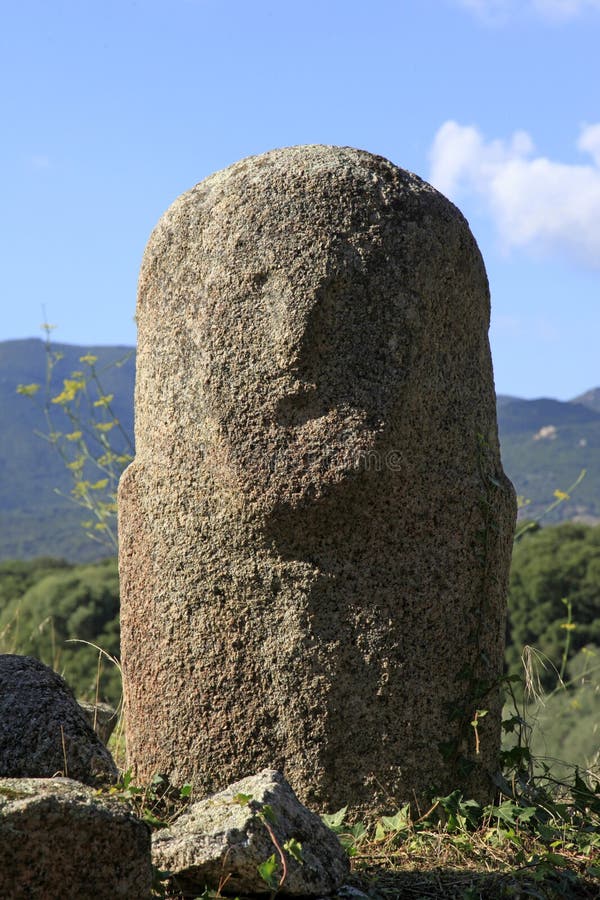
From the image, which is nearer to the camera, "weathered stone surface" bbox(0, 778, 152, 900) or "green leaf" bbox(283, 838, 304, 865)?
"weathered stone surface" bbox(0, 778, 152, 900)

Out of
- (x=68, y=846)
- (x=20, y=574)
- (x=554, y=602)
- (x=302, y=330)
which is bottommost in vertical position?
(x=554, y=602)

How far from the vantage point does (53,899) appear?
2.70 metres

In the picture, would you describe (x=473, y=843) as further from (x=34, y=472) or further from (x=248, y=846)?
(x=34, y=472)

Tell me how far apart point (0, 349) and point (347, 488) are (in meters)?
199

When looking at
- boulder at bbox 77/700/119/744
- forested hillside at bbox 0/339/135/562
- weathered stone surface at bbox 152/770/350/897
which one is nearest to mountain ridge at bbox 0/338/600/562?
forested hillside at bbox 0/339/135/562

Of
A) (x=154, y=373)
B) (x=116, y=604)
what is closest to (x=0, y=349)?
(x=116, y=604)

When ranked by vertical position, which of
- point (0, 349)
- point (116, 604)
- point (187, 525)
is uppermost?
point (0, 349)

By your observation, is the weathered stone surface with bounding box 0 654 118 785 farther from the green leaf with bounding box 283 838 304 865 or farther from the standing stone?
the green leaf with bounding box 283 838 304 865

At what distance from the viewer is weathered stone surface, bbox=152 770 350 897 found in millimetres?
2982

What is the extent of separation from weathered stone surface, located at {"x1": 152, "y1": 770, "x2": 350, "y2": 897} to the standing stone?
60cm

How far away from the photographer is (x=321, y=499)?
12.1 ft

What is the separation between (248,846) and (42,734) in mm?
894

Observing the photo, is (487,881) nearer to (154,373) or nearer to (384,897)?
(384,897)

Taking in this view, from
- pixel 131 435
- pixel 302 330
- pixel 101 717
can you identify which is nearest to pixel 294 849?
pixel 302 330
